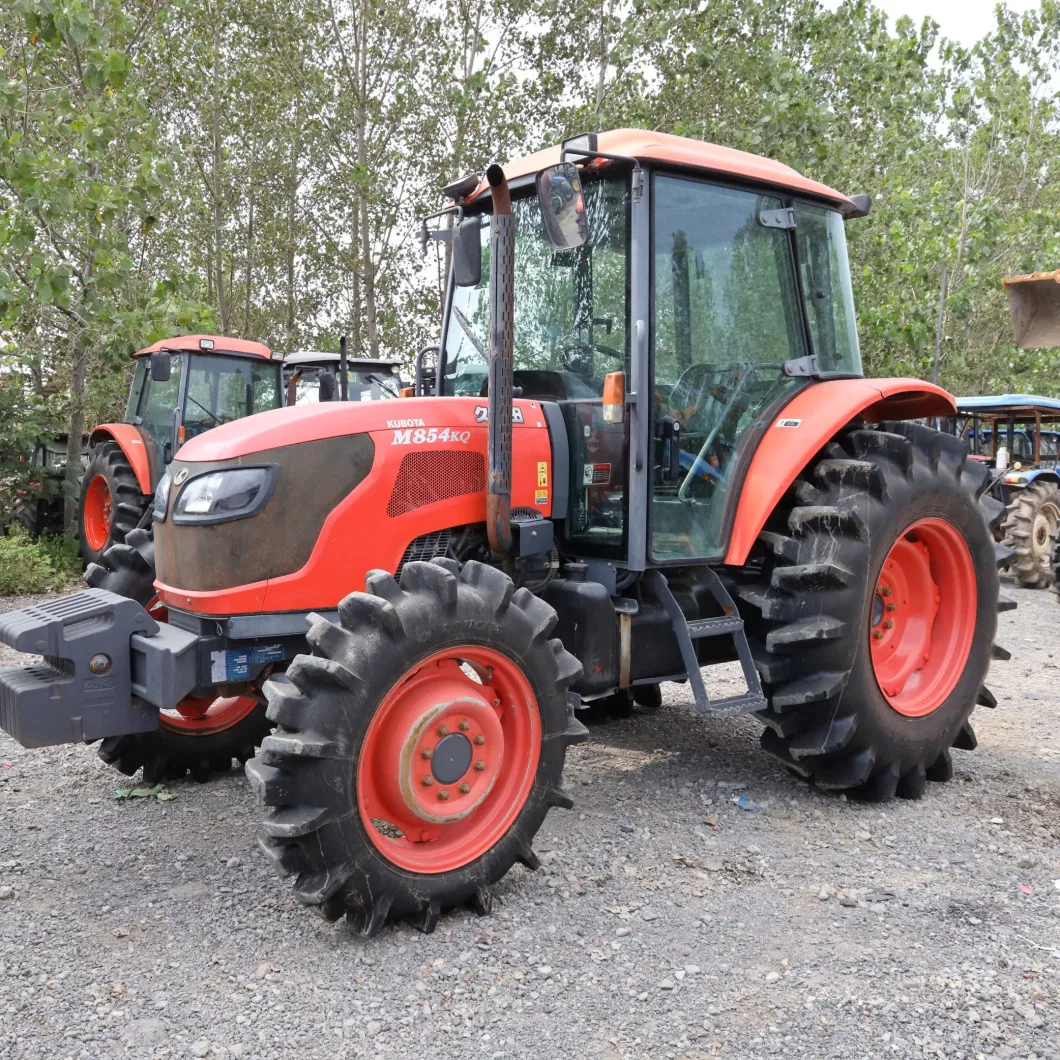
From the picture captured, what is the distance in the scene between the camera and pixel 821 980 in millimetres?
2881

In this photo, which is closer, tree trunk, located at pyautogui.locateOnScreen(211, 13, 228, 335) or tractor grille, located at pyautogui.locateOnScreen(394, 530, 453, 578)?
tractor grille, located at pyautogui.locateOnScreen(394, 530, 453, 578)

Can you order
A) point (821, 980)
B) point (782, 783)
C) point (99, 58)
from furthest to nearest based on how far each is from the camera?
point (99, 58) < point (782, 783) < point (821, 980)

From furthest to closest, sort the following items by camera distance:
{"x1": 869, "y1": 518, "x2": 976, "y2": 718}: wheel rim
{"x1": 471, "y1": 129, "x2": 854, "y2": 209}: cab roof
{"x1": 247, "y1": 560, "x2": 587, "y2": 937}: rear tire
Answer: {"x1": 869, "y1": 518, "x2": 976, "y2": 718}: wheel rim
{"x1": 471, "y1": 129, "x2": 854, "y2": 209}: cab roof
{"x1": 247, "y1": 560, "x2": 587, "y2": 937}: rear tire

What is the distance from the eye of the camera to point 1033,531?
38.2 ft

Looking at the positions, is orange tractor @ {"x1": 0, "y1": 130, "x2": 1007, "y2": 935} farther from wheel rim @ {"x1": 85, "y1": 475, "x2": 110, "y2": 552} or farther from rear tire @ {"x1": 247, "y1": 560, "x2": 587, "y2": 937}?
wheel rim @ {"x1": 85, "y1": 475, "x2": 110, "y2": 552}

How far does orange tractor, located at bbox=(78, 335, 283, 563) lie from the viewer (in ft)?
32.8

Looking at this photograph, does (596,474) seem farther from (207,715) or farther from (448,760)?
(207,715)

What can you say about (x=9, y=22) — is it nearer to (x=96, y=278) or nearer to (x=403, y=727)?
(x=96, y=278)

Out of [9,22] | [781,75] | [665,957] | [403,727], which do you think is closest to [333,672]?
[403,727]

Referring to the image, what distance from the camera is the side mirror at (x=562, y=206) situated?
3326 mm

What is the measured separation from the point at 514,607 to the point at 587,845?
3.57ft

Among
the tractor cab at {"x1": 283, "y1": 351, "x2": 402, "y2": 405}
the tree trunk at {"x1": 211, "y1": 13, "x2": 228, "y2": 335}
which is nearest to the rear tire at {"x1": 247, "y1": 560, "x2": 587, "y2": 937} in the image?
the tractor cab at {"x1": 283, "y1": 351, "x2": 402, "y2": 405}

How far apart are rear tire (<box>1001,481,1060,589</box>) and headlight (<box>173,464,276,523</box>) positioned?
403 inches

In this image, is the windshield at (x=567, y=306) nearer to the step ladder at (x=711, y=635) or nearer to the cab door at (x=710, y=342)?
the cab door at (x=710, y=342)
